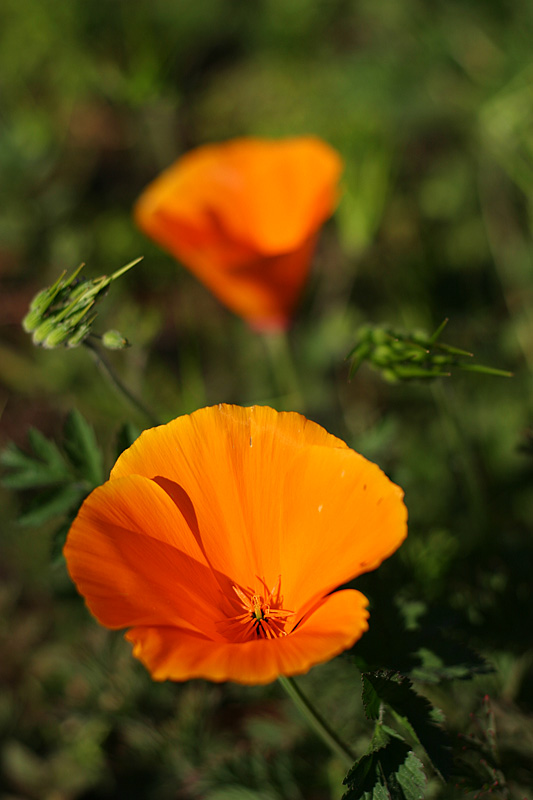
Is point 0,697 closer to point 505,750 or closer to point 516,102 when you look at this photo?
→ point 505,750

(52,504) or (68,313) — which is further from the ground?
(68,313)

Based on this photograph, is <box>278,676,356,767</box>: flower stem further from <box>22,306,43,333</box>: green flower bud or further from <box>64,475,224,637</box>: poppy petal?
<box>22,306,43,333</box>: green flower bud

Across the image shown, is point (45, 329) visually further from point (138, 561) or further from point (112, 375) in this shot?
point (138, 561)

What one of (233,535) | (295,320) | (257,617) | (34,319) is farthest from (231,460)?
(295,320)

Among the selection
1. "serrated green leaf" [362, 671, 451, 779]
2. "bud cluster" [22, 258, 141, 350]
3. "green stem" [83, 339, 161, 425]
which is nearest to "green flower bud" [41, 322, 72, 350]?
"bud cluster" [22, 258, 141, 350]

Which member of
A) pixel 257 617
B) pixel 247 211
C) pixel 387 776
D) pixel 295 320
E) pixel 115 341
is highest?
pixel 115 341

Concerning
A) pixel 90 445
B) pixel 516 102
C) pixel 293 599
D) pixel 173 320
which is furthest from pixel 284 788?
pixel 516 102
